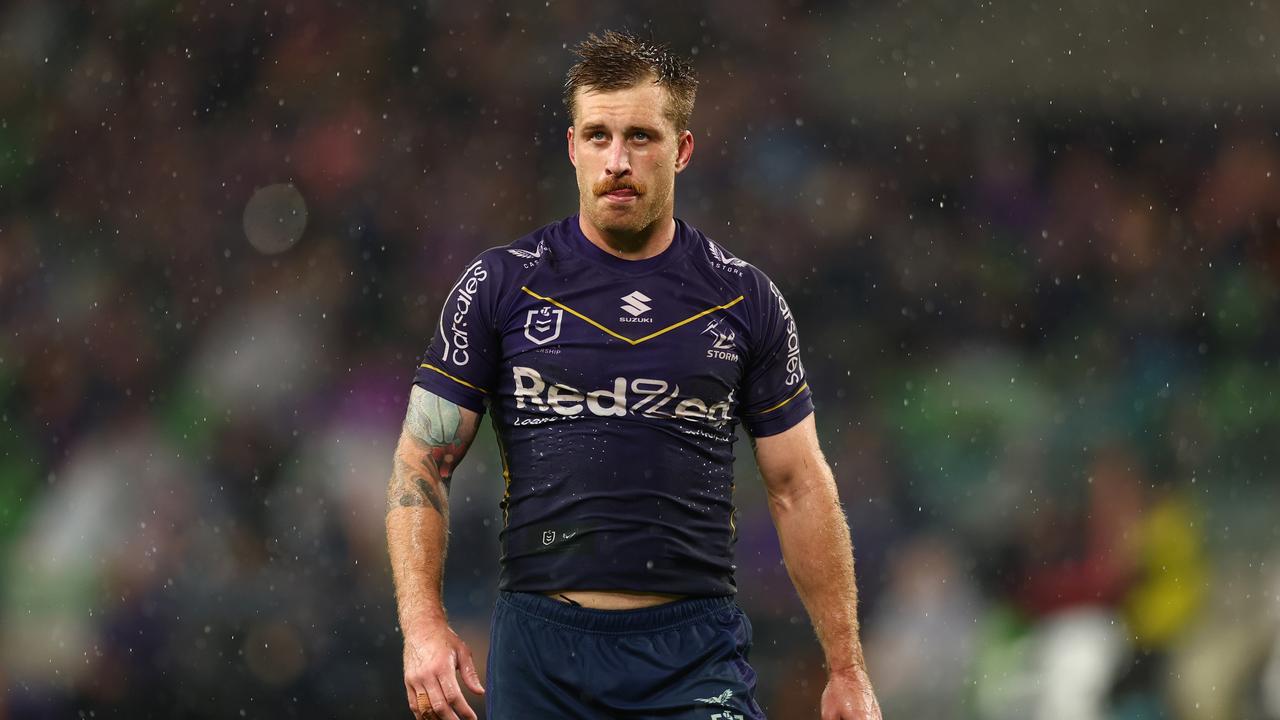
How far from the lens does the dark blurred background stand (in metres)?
6.67

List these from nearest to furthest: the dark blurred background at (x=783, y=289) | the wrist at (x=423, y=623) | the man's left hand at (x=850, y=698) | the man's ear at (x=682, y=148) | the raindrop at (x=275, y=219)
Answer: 1. the wrist at (x=423, y=623)
2. the man's left hand at (x=850, y=698)
3. the man's ear at (x=682, y=148)
4. the dark blurred background at (x=783, y=289)
5. the raindrop at (x=275, y=219)

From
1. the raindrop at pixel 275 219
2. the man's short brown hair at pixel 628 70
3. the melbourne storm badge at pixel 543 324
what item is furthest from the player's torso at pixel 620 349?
the raindrop at pixel 275 219

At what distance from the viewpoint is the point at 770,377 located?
3246mm

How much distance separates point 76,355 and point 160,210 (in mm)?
838

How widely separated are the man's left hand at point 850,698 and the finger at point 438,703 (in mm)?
855

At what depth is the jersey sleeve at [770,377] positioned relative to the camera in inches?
127

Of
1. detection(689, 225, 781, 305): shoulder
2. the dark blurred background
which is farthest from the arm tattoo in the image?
the dark blurred background

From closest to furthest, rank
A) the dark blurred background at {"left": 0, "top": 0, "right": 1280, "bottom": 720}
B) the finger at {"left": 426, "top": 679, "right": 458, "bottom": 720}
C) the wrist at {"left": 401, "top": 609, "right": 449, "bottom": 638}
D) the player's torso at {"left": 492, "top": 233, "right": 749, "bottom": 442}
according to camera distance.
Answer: the finger at {"left": 426, "top": 679, "right": 458, "bottom": 720}
the wrist at {"left": 401, "top": 609, "right": 449, "bottom": 638}
the player's torso at {"left": 492, "top": 233, "right": 749, "bottom": 442}
the dark blurred background at {"left": 0, "top": 0, "right": 1280, "bottom": 720}

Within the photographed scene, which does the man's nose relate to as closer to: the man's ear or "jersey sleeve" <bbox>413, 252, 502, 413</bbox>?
the man's ear

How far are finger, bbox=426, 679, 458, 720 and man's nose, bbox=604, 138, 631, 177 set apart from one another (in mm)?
1094

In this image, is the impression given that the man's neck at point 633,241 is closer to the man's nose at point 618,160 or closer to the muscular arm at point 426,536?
the man's nose at point 618,160

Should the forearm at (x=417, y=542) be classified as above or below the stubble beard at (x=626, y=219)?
below

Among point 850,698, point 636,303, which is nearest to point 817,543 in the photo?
point 850,698

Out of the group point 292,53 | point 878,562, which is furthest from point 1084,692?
point 292,53
